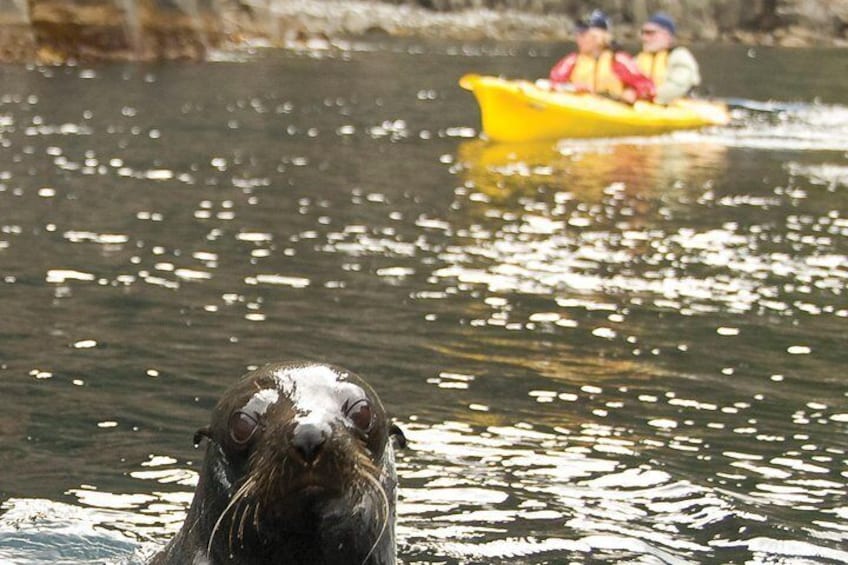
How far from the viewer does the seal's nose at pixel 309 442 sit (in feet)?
12.7

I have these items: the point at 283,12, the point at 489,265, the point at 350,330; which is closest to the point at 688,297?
the point at 489,265

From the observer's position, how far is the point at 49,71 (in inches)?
1087

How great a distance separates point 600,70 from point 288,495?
1920 centimetres

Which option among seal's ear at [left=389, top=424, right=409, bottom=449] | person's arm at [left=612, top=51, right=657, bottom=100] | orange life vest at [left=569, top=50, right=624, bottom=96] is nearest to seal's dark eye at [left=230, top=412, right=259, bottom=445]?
seal's ear at [left=389, top=424, right=409, bottom=449]

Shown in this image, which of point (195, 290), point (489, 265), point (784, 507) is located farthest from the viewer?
point (489, 265)

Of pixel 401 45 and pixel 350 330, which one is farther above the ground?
pixel 350 330

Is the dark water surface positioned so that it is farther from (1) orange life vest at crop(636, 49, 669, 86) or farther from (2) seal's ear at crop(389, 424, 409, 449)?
(1) orange life vest at crop(636, 49, 669, 86)

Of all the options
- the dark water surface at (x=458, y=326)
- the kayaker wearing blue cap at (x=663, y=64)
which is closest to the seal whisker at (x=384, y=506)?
the dark water surface at (x=458, y=326)

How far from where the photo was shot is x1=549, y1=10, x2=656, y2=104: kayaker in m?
22.3

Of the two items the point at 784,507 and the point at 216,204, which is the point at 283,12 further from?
the point at 784,507

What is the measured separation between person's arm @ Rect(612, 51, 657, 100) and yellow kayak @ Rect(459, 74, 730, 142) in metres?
0.22

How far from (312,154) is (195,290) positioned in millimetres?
8016

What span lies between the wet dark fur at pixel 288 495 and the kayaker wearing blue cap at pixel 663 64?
2020cm

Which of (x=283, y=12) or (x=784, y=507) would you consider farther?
(x=283, y=12)
